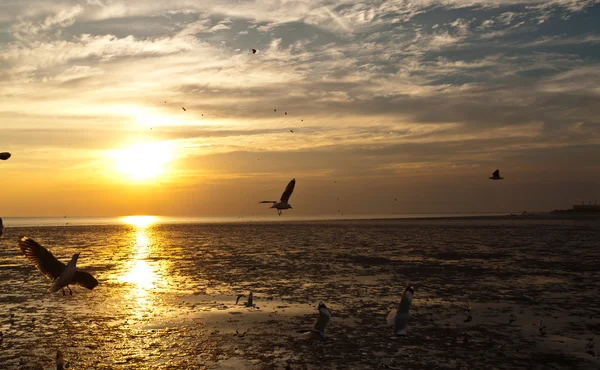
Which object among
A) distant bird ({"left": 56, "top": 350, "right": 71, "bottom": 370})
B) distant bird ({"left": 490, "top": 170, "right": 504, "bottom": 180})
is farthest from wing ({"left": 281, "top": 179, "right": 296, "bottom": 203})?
distant bird ({"left": 490, "top": 170, "right": 504, "bottom": 180})

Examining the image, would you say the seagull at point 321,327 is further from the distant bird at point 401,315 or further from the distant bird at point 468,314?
the distant bird at point 468,314

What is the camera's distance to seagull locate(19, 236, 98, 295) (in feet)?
38.3

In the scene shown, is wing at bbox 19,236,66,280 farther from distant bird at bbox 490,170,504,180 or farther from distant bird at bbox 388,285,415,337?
distant bird at bbox 490,170,504,180

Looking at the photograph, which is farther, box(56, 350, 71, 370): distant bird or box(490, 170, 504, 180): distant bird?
box(490, 170, 504, 180): distant bird

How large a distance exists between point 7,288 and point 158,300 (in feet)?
24.8

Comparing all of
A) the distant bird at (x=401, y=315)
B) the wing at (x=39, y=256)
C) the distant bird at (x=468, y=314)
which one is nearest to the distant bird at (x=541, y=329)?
the distant bird at (x=468, y=314)

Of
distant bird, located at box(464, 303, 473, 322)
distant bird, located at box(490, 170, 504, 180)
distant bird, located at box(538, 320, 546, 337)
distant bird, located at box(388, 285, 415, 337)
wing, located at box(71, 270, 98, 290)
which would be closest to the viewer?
distant bird, located at box(388, 285, 415, 337)

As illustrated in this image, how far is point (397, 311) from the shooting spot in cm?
982

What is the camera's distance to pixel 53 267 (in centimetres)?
1205

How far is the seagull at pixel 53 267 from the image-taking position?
11688 mm

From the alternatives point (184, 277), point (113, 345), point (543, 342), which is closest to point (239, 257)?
point (184, 277)

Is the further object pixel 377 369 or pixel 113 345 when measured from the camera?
pixel 113 345

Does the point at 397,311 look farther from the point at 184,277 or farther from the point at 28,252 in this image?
the point at 184,277

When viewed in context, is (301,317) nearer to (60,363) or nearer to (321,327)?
(321,327)
